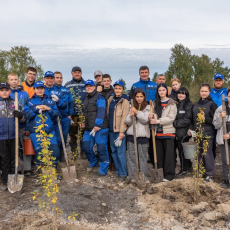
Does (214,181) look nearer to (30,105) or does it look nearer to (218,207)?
(218,207)

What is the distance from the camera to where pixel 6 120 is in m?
5.16

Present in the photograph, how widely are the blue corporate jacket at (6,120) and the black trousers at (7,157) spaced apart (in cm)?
14

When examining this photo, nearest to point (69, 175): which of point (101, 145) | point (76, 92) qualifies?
point (101, 145)

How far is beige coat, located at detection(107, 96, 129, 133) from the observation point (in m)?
5.70

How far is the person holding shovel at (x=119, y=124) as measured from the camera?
571 centimetres

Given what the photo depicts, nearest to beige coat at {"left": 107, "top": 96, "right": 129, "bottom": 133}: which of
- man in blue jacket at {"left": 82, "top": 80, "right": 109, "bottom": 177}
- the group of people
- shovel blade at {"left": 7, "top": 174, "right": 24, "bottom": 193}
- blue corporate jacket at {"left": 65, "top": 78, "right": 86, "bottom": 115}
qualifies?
the group of people

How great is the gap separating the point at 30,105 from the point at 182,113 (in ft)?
11.2

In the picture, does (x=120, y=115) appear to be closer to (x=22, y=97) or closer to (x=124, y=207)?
(x=124, y=207)

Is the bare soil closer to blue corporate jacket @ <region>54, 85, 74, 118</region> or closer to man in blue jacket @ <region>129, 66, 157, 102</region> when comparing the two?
blue corporate jacket @ <region>54, 85, 74, 118</region>

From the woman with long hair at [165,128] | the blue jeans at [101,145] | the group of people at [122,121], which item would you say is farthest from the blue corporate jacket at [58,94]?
the woman with long hair at [165,128]

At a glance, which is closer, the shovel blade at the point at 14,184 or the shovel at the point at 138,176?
the shovel blade at the point at 14,184

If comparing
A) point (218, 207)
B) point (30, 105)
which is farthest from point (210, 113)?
point (30, 105)

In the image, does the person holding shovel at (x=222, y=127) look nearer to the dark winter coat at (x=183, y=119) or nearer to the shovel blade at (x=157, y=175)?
the dark winter coat at (x=183, y=119)

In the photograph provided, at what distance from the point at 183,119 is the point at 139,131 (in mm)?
1067
